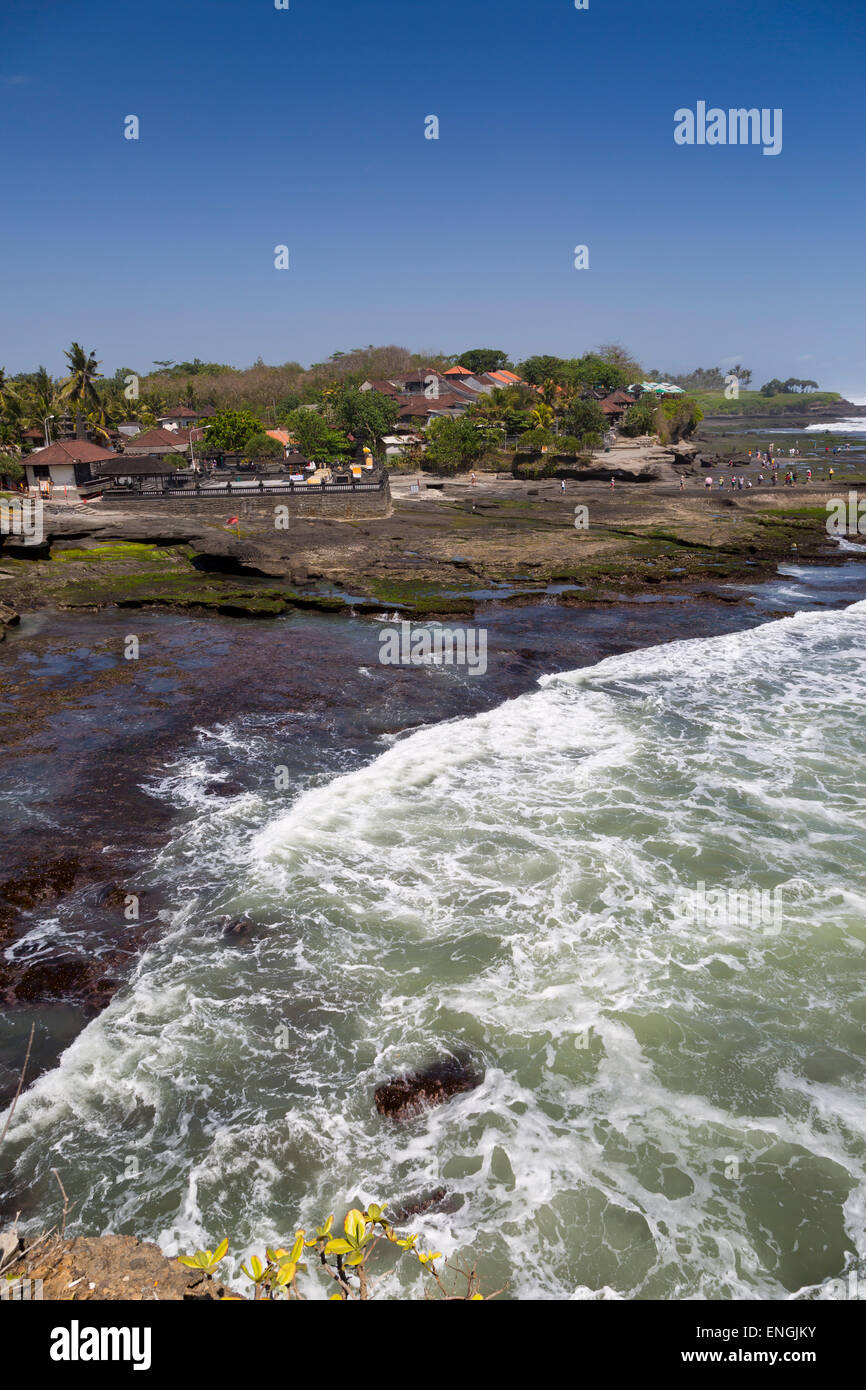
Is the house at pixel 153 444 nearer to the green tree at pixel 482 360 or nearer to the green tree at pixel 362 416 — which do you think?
the green tree at pixel 362 416

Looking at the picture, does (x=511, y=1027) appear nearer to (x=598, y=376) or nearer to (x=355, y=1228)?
(x=355, y=1228)

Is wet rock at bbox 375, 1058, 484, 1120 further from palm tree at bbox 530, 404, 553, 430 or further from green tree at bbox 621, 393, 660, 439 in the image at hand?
green tree at bbox 621, 393, 660, 439

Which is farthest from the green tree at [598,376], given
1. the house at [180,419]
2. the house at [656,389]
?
the house at [180,419]

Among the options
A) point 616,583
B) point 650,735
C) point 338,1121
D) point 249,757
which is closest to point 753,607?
point 616,583

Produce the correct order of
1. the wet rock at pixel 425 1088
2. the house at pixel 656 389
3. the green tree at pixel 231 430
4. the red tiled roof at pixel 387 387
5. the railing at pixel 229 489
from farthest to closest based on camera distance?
the house at pixel 656 389 → the red tiled roof at pixel 387 387 → the green tree at pixel 231 430 → the railing at pixel 229 489 → the wet rock at pixel 425 1088

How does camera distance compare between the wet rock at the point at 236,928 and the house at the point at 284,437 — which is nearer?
the wet rock at the point at 236,928

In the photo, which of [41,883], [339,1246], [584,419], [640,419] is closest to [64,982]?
[41,883]
